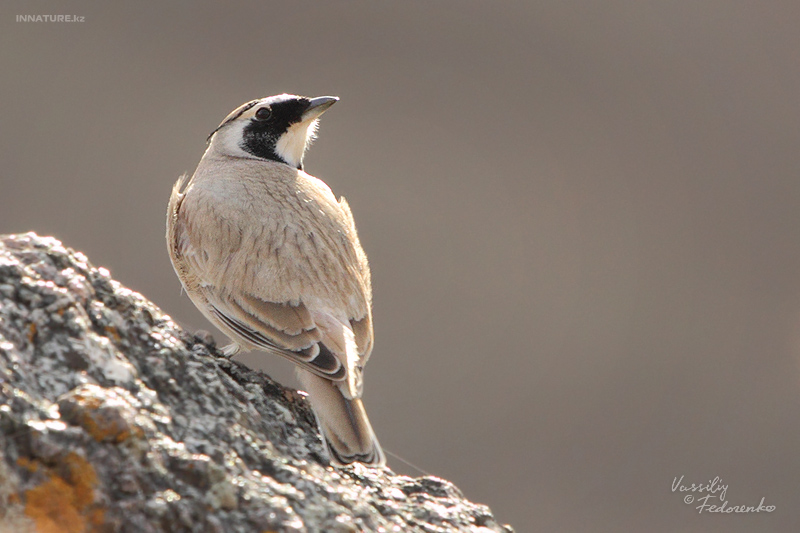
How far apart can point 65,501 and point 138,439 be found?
0.16 metres

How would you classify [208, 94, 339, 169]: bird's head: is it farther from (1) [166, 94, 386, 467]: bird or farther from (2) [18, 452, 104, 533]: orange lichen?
(2) [18, 452, 104, 533]: orange lichen

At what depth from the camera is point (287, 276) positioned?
8.79ft

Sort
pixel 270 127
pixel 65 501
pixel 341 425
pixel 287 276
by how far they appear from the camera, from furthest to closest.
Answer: pixel 270 127
pixel 287 276
pixel 341 425
pixel 65 501

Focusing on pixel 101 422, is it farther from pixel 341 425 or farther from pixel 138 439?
pixel 341 425

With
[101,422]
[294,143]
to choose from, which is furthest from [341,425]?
[294,143]

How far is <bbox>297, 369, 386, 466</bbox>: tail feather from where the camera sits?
6.94 feet

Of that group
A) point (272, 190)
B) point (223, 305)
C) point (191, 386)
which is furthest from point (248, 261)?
point (191, 386)

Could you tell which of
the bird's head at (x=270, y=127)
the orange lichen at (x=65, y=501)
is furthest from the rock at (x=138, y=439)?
the bird's head at (x=270, y=127)

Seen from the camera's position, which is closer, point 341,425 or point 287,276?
point 341,425

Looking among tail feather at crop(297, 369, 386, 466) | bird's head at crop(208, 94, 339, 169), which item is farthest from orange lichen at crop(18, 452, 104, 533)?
bird's head at crop(208, 94, 339, 169)

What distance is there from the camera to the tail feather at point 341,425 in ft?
6.94

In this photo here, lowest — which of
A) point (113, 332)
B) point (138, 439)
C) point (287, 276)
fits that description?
point (138, 439)

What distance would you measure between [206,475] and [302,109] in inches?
89.5

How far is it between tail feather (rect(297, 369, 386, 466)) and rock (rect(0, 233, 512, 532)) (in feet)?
0.14
